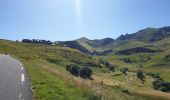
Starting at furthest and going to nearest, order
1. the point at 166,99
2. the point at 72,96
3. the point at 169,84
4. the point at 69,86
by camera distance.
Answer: the point at 169,84 < the point at 166,99 < the point at 69,86 < the point at 72,96

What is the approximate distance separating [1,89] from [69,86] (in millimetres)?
5369

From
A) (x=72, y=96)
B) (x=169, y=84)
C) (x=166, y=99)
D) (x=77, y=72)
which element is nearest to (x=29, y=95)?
(x=72, y=96)

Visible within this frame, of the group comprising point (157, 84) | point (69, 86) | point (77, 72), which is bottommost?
point (157, 84)

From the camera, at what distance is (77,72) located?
126875 millimetres

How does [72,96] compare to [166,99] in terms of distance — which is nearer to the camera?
[72,96]

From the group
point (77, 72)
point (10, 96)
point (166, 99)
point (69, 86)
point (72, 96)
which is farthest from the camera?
point (77, 72)

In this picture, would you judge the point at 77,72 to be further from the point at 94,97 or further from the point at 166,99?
the point at 94,97

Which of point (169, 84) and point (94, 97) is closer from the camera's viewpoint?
point (94, 97)

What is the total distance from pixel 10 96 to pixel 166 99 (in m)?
68.0

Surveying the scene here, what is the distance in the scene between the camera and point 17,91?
59.6 feet

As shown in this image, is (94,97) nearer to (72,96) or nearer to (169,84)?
(72,96)

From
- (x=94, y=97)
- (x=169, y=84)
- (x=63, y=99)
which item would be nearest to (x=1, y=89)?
(x=63, y=99)

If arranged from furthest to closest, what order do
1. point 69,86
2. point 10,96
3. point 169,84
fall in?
point 169,84 → point 69,86 → point 10,96

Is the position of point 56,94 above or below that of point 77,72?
above
